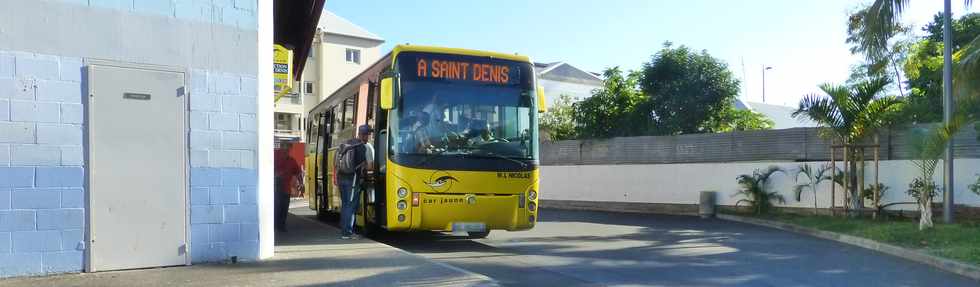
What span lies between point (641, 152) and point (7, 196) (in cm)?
1812

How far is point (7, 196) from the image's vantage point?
6555 millimetres

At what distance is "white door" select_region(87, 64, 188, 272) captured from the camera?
22.9 ft

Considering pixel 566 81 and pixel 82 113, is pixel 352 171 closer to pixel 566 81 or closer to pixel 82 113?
pixel 82 113

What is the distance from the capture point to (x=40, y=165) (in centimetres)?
670

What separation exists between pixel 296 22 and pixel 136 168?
24.4ft

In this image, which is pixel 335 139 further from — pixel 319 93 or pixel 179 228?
pixel 319 93

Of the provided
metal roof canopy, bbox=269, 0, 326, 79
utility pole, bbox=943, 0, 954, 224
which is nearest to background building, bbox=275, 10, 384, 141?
metal roof canopy, bbox=269, 0, 326, 79

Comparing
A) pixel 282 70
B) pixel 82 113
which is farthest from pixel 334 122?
pixel 82 113

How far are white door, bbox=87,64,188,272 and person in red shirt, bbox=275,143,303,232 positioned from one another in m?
4.36

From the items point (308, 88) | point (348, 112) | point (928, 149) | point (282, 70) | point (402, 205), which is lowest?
point (402, 205)

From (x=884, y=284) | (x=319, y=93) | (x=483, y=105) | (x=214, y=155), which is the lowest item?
(x=884, y=284)

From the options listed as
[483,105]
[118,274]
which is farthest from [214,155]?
[483,105]

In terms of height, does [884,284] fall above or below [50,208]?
below

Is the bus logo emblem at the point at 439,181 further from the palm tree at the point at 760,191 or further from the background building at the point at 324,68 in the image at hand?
the background building at the point at 324,68
